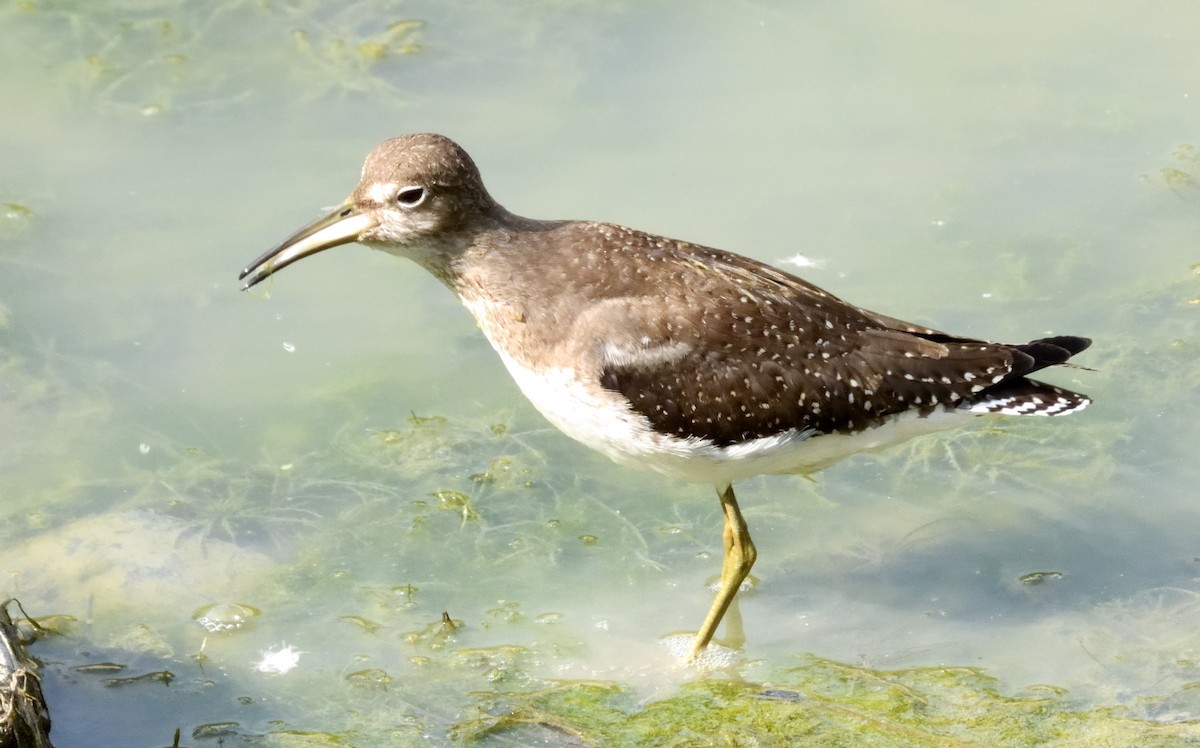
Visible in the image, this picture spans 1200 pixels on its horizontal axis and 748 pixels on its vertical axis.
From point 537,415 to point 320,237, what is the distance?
77.5 inches

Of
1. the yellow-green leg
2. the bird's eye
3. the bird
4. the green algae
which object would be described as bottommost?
the green algae

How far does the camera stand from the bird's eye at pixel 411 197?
19.2ft

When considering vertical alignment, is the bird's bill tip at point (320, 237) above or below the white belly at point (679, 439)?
above

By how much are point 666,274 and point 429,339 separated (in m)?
2.37

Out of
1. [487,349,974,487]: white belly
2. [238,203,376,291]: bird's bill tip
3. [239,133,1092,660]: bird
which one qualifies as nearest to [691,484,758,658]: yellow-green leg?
[239,133,1092,660]: bird

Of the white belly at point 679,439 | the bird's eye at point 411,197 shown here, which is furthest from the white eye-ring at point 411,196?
the white belly at point 679,439

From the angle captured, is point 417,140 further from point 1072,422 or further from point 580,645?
point 1072,422

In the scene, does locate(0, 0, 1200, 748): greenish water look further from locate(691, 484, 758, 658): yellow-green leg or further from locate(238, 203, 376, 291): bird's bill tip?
locate(238, 203, 376, 291): bird's bill tip

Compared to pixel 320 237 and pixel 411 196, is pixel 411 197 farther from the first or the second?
pixel 320 237

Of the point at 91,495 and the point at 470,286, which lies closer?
the point at 470,286

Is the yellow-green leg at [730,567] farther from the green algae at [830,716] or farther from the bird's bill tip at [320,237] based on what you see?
the bird's bill tip at [320,237]

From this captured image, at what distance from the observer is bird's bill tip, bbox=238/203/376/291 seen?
5.97 m

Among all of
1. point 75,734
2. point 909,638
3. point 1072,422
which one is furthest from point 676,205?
point 75,734

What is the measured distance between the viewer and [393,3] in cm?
1054
